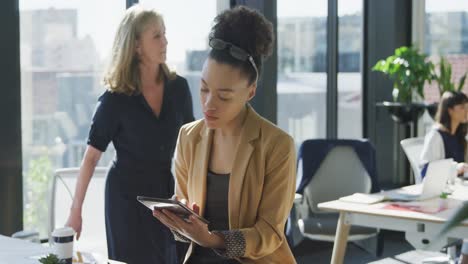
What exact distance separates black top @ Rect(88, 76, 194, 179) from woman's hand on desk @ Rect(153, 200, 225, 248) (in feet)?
4.76

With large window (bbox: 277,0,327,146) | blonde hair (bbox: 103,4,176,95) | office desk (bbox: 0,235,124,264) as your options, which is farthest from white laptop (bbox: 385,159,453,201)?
office desk (bbox: 0,235,124,264)

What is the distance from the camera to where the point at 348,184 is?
5832 mm

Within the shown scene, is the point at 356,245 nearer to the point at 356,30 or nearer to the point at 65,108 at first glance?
the point at 356,30

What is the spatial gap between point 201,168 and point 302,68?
485 cm

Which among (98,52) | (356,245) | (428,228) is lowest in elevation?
(356,245)

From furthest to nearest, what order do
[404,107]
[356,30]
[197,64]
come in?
[356,30] < [404,107] < [197,64]

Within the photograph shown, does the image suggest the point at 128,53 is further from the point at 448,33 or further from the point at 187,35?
the point at 448,33

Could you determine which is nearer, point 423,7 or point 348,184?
point 348,184

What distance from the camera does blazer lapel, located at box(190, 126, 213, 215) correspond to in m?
2.03

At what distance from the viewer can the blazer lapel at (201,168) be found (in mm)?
2033

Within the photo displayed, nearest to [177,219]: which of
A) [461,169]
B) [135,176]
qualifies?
[135,176]

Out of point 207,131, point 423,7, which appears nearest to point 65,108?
point 207,131

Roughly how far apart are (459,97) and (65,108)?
3296 millimetres

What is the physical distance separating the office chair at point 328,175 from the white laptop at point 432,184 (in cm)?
91
